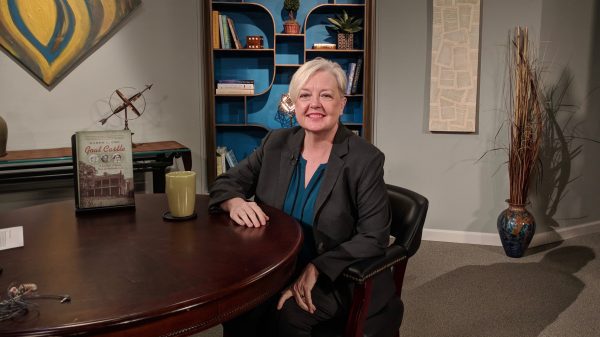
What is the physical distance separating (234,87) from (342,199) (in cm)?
269

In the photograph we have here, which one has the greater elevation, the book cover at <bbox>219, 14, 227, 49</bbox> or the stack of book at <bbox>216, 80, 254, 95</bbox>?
the book cover at <bbox>219, 14, 227, 49</bbox>

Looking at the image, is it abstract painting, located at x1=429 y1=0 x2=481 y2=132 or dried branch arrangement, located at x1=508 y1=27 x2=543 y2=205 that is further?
abstract painting, located at x1=429 y1=0 x2=481 y2=132

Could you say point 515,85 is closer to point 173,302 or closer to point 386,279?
point 386,279

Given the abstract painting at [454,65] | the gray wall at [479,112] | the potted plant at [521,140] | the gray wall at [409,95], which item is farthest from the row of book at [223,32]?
the potted plant at [521,140]

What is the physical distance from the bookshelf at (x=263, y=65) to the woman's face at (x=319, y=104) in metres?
2.28

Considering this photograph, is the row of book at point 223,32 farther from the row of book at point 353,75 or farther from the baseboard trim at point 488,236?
the baseboard trim at point 488,236

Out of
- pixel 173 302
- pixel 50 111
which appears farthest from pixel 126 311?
pixel 50 111

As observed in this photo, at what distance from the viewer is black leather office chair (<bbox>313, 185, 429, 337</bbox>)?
4.89ft

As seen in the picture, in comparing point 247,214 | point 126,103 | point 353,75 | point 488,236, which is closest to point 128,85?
point 126,103

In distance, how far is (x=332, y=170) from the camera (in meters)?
1.74

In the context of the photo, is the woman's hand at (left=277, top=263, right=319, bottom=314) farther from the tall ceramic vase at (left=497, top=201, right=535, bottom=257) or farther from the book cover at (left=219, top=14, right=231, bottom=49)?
the book cover at (left=219, top=14, right=231, bottom=49)

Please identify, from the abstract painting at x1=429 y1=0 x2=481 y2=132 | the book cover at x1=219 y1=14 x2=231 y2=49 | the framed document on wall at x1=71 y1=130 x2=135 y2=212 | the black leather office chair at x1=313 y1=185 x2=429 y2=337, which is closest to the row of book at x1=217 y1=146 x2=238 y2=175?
the book cover at x1=219 y1=14 x2=231 y2=49

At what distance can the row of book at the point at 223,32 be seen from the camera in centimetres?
407

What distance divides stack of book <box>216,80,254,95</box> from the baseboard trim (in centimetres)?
178
